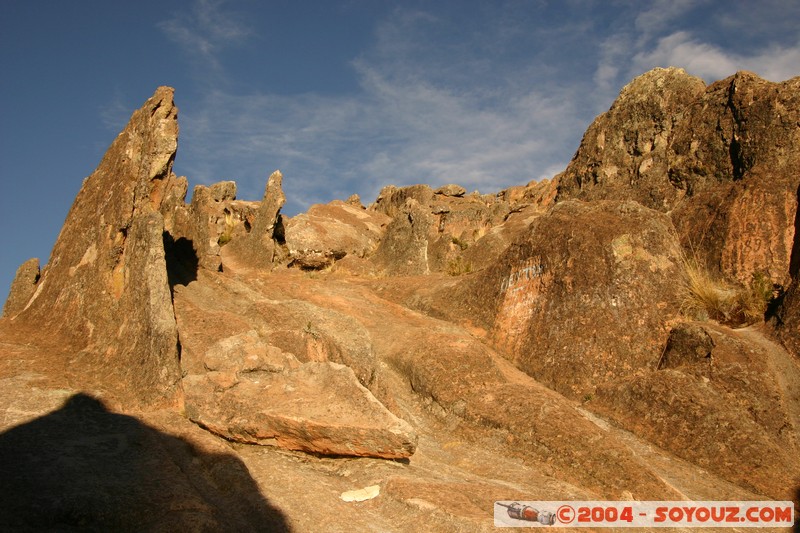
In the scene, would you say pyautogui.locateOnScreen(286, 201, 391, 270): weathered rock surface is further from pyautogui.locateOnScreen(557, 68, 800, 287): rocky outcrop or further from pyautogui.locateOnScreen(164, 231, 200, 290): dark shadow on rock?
pyautogui.locateOnScreen(164, 231, 200, 290): dark shadow on rock

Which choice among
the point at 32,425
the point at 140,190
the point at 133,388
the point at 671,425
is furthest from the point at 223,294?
the point at 671,425

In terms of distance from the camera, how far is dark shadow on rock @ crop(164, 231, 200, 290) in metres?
11.4

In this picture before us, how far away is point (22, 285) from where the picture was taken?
476 inches

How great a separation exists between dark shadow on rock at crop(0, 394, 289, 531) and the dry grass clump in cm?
736

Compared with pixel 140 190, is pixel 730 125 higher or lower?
higher

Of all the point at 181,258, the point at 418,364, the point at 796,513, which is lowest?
the point at 796,513

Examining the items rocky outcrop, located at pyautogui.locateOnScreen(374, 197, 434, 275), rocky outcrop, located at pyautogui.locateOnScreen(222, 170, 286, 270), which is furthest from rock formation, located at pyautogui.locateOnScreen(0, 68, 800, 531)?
rocky outcrop, located at pyautogui.locateOnScreen(374, 197, 434, 275)

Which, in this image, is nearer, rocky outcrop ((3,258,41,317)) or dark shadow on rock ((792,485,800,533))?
dark shadow on rock ((792,485,800,533))

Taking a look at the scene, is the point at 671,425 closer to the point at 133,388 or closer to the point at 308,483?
the point at 308,483

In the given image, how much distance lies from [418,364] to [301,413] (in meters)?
3.23

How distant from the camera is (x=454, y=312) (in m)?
12.6

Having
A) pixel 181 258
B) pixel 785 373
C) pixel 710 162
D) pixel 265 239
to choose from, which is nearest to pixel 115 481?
pixel 181 258

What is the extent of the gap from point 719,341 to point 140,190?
8162 mm

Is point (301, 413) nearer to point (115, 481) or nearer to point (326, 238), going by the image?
point (115, 481)
